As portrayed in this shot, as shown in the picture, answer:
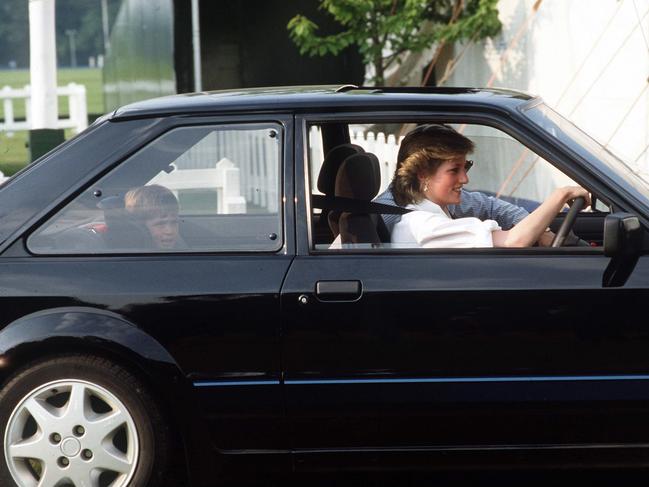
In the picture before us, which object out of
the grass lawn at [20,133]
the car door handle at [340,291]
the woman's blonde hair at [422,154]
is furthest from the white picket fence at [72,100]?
the car door handle at [340,291]

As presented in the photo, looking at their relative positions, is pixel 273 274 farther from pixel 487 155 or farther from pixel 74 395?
pixel 487 155

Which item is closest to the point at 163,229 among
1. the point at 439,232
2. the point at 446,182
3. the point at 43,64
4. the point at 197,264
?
the point at 197,264

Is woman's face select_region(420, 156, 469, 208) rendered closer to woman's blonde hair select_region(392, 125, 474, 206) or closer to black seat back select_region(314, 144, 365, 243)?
woman's blonde hair select_region(392, 125, 474, 206)

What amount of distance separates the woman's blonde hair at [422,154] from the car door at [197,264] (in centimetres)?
57

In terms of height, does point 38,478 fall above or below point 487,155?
below

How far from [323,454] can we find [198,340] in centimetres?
59

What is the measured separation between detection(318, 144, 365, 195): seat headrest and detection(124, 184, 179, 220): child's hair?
2.14ft

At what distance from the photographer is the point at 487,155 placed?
18.9 feet

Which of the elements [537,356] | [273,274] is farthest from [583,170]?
[273,274]

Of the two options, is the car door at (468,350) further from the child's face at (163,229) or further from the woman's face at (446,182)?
the woman's face at (446,182)

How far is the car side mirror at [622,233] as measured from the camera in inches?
175

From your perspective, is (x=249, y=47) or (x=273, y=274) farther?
(x=249, y=47)

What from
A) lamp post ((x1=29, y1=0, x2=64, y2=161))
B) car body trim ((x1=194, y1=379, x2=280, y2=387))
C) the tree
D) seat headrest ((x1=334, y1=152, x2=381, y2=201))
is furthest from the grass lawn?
car body trim ((x1=194, y1=379, x2=280, y2=387))

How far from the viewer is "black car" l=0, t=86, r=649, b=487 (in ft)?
14.8
